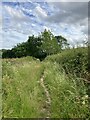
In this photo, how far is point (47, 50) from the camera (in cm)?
3809

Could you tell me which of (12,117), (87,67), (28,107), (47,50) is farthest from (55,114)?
(47,50)

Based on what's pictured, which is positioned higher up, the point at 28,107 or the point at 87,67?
the point at 87,67

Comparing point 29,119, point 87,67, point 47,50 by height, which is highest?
point 47,50

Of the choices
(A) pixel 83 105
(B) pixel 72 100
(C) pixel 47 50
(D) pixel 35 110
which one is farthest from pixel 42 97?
(C) pixel 47 50

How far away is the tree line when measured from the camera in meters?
38.1

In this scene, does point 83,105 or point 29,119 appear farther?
point 29,119

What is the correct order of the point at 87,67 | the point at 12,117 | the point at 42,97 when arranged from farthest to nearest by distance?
1. the point at 87,67
2. the point at 42,97
3. the point at 12,117

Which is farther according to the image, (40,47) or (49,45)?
(40,47)

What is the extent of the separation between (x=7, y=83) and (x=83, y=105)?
8.13 ft

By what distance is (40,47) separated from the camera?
143 ft

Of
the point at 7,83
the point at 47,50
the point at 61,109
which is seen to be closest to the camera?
the point at 61,109

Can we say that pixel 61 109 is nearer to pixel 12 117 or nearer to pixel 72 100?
pixel 72 100

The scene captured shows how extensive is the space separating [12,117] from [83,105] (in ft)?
4.31

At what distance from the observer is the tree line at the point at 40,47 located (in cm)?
3806
